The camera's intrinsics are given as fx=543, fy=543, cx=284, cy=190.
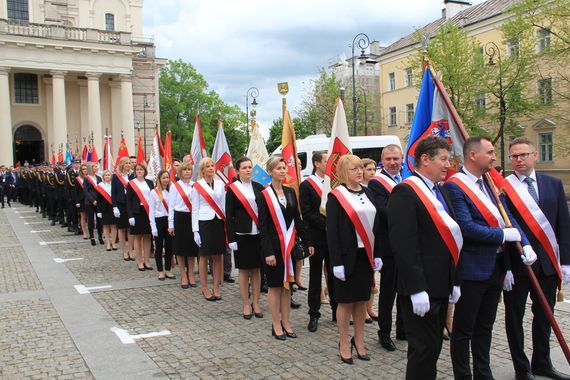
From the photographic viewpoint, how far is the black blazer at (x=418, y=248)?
3.85 m

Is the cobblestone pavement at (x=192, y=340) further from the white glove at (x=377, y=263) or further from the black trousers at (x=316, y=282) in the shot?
the white glove at (x=377, y=263)

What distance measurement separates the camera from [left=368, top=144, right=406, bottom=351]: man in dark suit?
5789mm

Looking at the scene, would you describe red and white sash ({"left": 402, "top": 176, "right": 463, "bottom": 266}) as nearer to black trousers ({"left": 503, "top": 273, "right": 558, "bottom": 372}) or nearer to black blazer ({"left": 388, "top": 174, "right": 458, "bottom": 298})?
black blazer ({"left": 388, "top": 174, "right": 458, "bottom": 298})

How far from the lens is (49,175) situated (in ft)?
67.2

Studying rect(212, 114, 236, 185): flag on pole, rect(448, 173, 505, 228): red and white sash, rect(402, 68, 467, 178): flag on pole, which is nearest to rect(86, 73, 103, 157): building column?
rect(212, 114, 236, 185): flag on pole

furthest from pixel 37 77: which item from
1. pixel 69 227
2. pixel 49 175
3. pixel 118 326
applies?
pixel 118 326

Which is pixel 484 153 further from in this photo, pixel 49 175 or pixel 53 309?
pixel 49 175

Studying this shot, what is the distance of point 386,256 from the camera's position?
19.2 feet

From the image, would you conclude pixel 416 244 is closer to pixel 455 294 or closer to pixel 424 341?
pixel 455 294

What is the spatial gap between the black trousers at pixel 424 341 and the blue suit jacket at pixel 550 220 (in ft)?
4.13

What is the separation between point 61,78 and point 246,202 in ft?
138

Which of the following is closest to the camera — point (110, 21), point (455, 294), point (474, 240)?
point (455, 294)

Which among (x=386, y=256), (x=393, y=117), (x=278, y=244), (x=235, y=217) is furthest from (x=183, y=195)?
(x=393, y=117)

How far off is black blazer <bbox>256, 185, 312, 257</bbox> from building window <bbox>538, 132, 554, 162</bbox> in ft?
104
